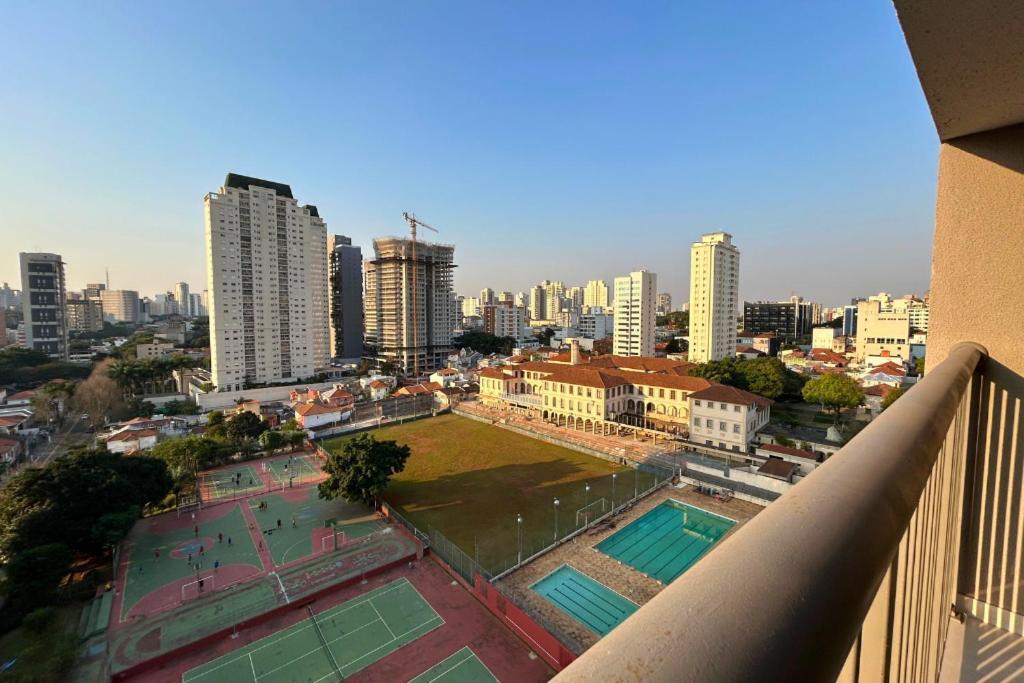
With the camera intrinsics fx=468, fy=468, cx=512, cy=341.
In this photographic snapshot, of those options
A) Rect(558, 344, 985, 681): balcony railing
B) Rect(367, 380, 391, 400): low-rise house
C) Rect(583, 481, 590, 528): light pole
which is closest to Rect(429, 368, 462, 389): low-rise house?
Rect(367, 380, 391, 400): low-rise house

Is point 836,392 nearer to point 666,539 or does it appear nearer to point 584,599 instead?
point 666,539

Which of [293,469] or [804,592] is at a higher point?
[804,592]

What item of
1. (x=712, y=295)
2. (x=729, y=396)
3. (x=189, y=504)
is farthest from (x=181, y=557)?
(x=712, y=295)

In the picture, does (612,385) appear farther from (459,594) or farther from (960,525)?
(960,525)

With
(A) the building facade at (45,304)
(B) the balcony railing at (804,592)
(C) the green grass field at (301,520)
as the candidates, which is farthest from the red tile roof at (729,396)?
(A) the building facade at (45,304)

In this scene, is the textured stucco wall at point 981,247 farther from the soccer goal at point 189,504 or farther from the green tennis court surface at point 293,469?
the green tennis court surface at point 293,469

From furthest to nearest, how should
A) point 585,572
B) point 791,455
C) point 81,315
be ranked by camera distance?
point 81,315 < point 791,455 < point 585,572

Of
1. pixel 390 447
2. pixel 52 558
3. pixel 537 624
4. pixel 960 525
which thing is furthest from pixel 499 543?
pixel 960 525
